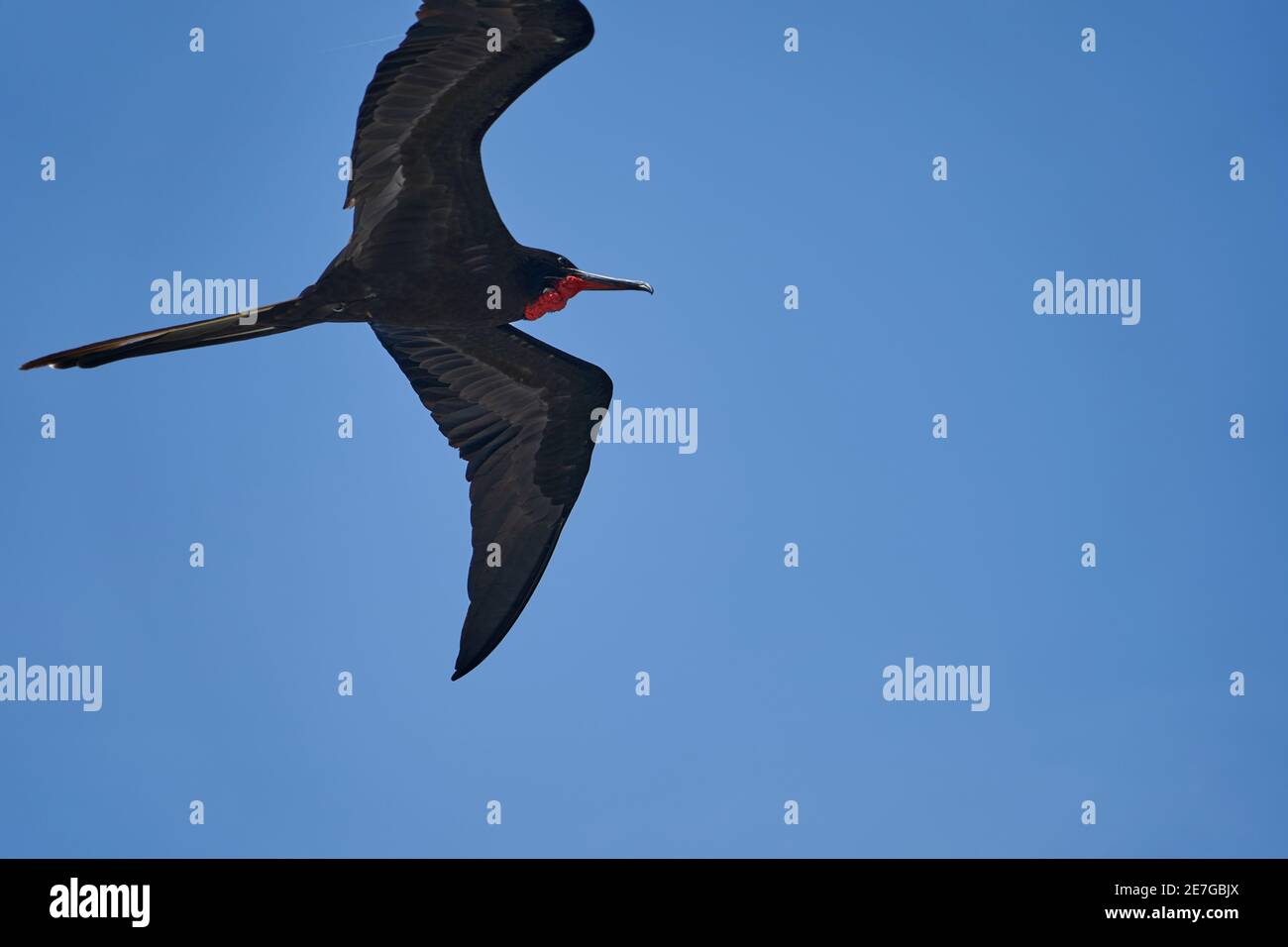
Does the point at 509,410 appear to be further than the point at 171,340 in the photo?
Yes

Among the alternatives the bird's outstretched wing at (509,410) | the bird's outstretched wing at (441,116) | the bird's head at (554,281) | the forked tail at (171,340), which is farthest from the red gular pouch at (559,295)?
the forked tail at (171,340)

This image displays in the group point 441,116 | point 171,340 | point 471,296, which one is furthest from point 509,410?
point 171,340

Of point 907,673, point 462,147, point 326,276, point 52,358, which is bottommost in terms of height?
point 907,673

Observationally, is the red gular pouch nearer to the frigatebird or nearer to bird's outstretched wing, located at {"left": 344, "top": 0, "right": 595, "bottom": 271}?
the frigatebird

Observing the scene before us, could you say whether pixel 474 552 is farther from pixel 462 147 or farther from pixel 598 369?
pixel 462 147

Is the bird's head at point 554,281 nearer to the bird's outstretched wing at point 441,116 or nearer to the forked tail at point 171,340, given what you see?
the bird's outstretched wing at point 441,116

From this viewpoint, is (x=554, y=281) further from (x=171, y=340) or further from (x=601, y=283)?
(x=171, y=340)

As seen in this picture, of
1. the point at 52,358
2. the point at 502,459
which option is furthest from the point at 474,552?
the point at 52,358
